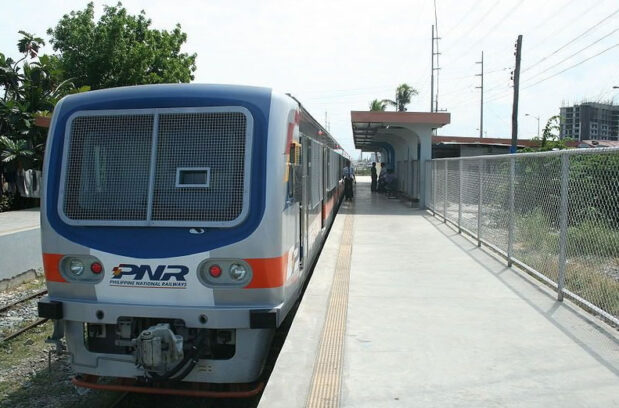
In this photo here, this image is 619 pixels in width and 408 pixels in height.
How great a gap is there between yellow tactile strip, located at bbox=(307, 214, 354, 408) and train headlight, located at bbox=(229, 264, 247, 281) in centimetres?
90

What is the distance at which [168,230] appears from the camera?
4.08 meters

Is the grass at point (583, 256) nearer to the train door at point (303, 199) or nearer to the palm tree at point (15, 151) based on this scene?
the train door at point (303, 199)

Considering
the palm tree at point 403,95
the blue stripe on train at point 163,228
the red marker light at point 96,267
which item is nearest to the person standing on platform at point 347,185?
the blue stripe on train at point 163,228

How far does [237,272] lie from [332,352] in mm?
1096

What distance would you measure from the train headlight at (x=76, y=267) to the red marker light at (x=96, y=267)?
0.30 feet

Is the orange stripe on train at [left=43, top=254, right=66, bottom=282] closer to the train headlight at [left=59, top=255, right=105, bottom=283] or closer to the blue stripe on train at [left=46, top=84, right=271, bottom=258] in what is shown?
the train headlight at [left=59, top=255, right=105, bottom=283]

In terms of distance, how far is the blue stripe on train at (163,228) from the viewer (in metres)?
4.03

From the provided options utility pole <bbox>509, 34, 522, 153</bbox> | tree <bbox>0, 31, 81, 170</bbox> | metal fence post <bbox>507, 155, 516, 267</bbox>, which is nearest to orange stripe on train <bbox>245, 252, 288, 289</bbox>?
metal fence post <bbox>507, 155, 516, 267</bbox>

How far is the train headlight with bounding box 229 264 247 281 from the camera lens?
13.2 ft

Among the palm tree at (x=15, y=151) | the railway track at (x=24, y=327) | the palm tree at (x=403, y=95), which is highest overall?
the palm tree at (x=403, y=95)

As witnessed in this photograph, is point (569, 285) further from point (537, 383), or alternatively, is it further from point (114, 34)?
point (114, 34)

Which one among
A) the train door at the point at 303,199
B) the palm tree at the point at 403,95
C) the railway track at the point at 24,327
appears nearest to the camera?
the train door at the point at 303,199

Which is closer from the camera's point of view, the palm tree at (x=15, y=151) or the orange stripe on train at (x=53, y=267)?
the orange stripe on train at (x=53, y=267)

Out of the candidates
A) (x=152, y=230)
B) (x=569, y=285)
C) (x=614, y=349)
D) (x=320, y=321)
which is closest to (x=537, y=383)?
(x=614, y=349)
